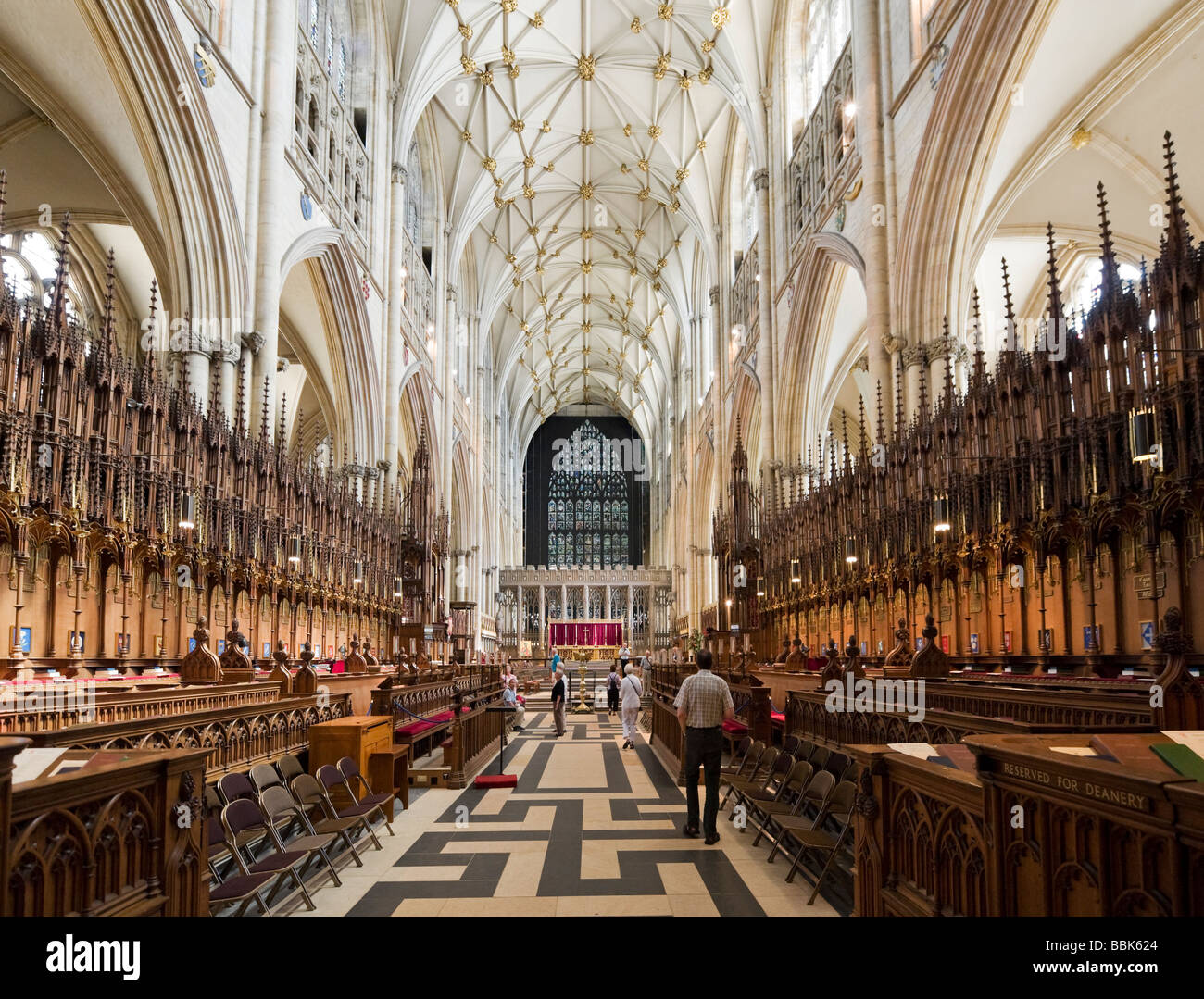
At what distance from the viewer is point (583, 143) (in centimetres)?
2766

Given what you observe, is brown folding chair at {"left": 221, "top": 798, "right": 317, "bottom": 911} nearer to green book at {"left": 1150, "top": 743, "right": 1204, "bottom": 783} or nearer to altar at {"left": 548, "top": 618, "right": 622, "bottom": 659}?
green book at {"left": 1150, "top": 743, "right": 1204, "bottom": 783}

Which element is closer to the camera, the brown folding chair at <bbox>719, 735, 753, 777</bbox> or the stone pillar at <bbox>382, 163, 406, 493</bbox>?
the brown folding chair at <bbox>719, 735, 753, 777</bbox>

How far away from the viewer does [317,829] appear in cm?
528

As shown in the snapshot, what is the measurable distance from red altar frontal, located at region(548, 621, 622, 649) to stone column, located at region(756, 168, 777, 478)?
21.7 metres

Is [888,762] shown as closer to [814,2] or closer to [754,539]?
[754,539]

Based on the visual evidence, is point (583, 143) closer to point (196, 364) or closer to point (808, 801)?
point (196, 364)

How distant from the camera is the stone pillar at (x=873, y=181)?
43.0ft

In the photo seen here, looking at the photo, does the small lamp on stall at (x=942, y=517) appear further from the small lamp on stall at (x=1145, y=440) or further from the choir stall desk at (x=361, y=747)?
the choir stall desk at (x=361, y=747)

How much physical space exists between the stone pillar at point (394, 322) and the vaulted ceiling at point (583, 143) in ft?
4.68

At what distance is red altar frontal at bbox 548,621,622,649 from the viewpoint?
132 feet

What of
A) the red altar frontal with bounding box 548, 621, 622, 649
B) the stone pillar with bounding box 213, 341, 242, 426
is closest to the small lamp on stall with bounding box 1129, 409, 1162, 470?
the stone pillar with bounding box 213, 341, 242, 426

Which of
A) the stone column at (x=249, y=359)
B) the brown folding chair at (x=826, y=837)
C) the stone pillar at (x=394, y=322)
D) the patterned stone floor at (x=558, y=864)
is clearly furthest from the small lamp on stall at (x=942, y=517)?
the stone pillar at (x=394, y=322)

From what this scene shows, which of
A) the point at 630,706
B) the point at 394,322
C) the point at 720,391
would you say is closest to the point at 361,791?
the point at 630,706
